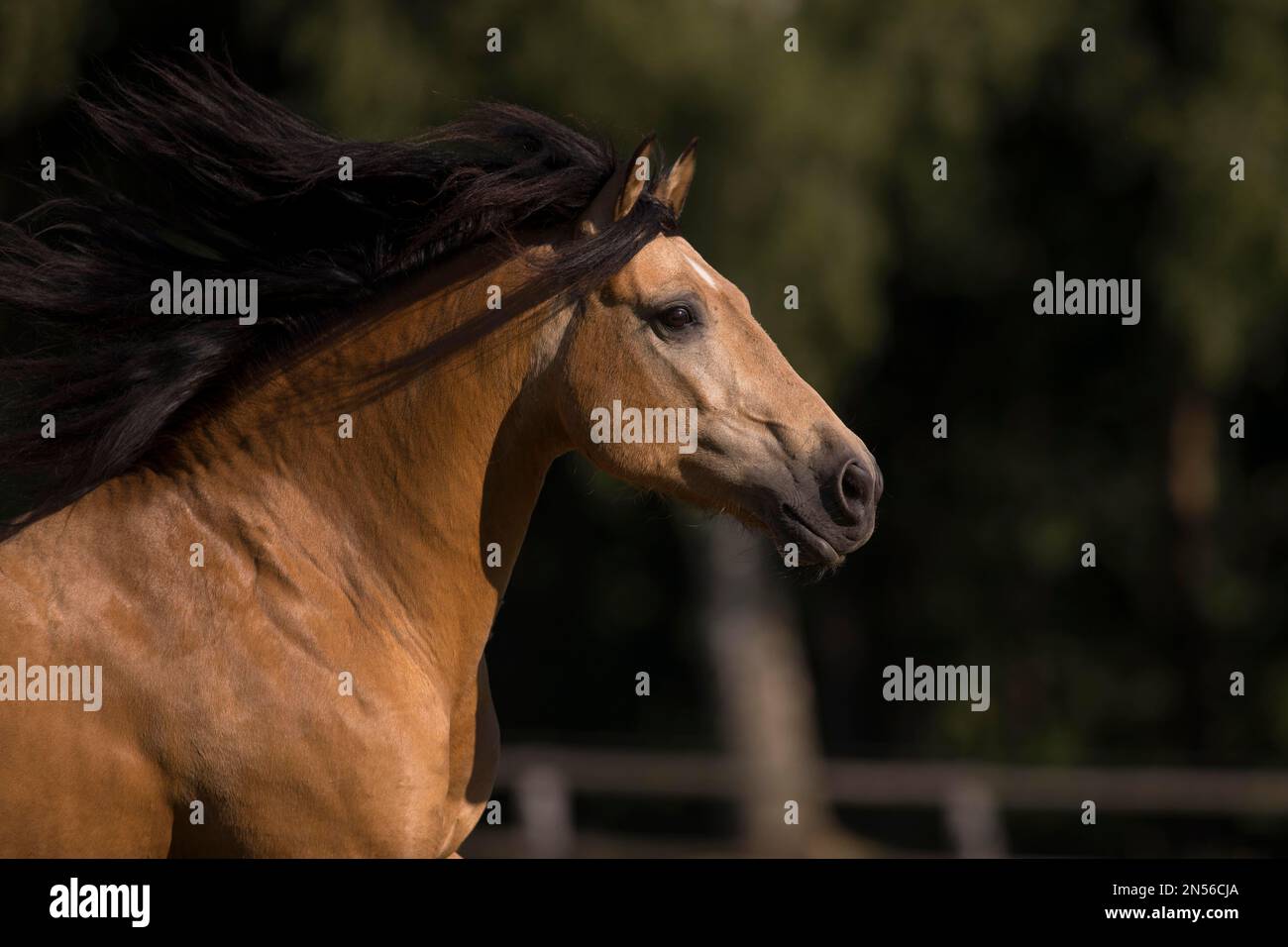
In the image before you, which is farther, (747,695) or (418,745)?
(747,695)

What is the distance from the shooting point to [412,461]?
4152 millimetres

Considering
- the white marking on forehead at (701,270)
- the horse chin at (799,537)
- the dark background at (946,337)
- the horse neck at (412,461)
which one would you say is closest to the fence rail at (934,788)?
the dark background at (946,337)

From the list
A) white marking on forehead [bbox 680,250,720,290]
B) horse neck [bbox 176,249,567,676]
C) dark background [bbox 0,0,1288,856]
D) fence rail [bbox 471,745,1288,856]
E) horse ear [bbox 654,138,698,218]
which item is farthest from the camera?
fence rail [bbox 471,745,1288,856]

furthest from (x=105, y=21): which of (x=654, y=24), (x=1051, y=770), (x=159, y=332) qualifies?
(x=1051, y=770)

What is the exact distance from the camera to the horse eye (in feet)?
13.7

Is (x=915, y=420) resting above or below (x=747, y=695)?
above

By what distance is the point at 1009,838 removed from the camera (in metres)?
18.2

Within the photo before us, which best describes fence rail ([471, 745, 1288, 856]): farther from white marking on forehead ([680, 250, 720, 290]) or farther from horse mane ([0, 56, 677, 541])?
horse mane ([0, 56, 677, 541])

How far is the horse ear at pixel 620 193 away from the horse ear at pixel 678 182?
0.51 ft

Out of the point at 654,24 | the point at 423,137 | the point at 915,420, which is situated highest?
the point at 654,24

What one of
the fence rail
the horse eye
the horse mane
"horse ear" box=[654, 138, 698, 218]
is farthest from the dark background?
the horse eye
